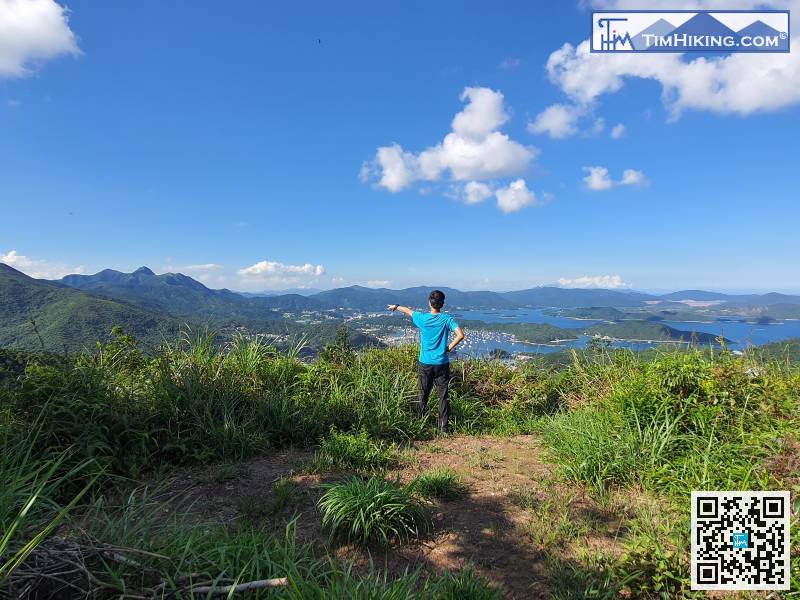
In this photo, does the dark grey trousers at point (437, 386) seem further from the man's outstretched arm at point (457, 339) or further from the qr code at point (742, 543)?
the qr code at point (742, 543)

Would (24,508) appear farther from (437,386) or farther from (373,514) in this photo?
(437,386)

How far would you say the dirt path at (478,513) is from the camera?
2738 mm

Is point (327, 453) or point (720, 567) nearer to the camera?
point (720, 567)

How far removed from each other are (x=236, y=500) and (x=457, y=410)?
3813 millimetres

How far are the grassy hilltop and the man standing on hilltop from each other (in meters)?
0.39

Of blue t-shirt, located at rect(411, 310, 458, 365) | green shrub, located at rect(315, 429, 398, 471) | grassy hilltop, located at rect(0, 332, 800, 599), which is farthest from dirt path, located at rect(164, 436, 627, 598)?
blue t-shirt, located at rect(411, 310, 458, 365)

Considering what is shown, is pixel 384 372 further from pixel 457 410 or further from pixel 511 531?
pixel 511 531

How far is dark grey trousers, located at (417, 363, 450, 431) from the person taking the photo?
5785 mm

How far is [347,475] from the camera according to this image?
3.88m

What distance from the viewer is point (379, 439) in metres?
5.26

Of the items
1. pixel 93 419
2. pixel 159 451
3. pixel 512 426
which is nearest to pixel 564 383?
pixel 512 426

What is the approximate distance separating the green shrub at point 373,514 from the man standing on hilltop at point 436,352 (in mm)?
2693

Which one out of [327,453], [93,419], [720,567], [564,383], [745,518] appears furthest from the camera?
[564,383]

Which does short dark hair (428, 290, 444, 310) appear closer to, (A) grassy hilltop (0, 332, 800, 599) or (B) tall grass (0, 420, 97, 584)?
(A) grassy hilltop (0, 332, 800, 599)
